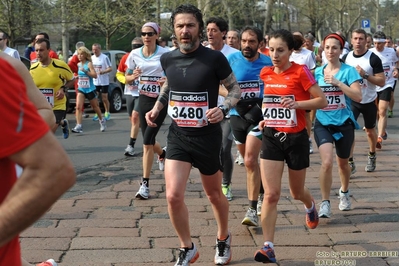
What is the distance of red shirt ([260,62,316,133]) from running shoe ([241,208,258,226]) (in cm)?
102

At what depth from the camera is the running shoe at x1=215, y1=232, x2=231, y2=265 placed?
202 inches

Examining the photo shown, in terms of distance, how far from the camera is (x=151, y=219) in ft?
21.5

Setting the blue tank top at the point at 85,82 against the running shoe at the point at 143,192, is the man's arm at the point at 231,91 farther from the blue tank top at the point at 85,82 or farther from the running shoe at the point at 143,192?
the blue tank top at the point at 85,82

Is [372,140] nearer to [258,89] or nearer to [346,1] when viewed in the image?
[258,89]

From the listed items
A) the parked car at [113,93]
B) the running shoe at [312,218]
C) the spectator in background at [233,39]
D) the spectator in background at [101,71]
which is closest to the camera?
the running shoe at [312,218]

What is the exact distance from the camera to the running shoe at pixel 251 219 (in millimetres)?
6191

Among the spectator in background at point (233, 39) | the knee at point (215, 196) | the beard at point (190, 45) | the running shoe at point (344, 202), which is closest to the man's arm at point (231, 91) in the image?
the beard at point (190, 45)

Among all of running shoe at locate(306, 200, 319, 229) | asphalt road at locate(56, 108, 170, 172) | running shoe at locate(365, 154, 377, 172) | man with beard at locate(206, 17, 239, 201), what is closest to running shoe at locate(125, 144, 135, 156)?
asphalt road at locate(56, 108, 170, 172)

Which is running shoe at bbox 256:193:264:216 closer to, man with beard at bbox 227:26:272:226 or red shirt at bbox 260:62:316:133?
man with beard at bbox 227:26:272:226

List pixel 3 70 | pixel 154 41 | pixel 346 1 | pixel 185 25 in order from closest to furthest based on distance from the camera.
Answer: pixel 3 70 → pixel 185 25 → pixel 154 41 → pixel 346 1

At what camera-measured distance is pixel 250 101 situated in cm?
670

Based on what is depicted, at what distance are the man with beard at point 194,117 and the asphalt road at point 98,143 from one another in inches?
142

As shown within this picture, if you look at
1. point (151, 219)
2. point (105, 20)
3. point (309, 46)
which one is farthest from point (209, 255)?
point (105, 20)

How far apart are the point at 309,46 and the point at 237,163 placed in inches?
229
